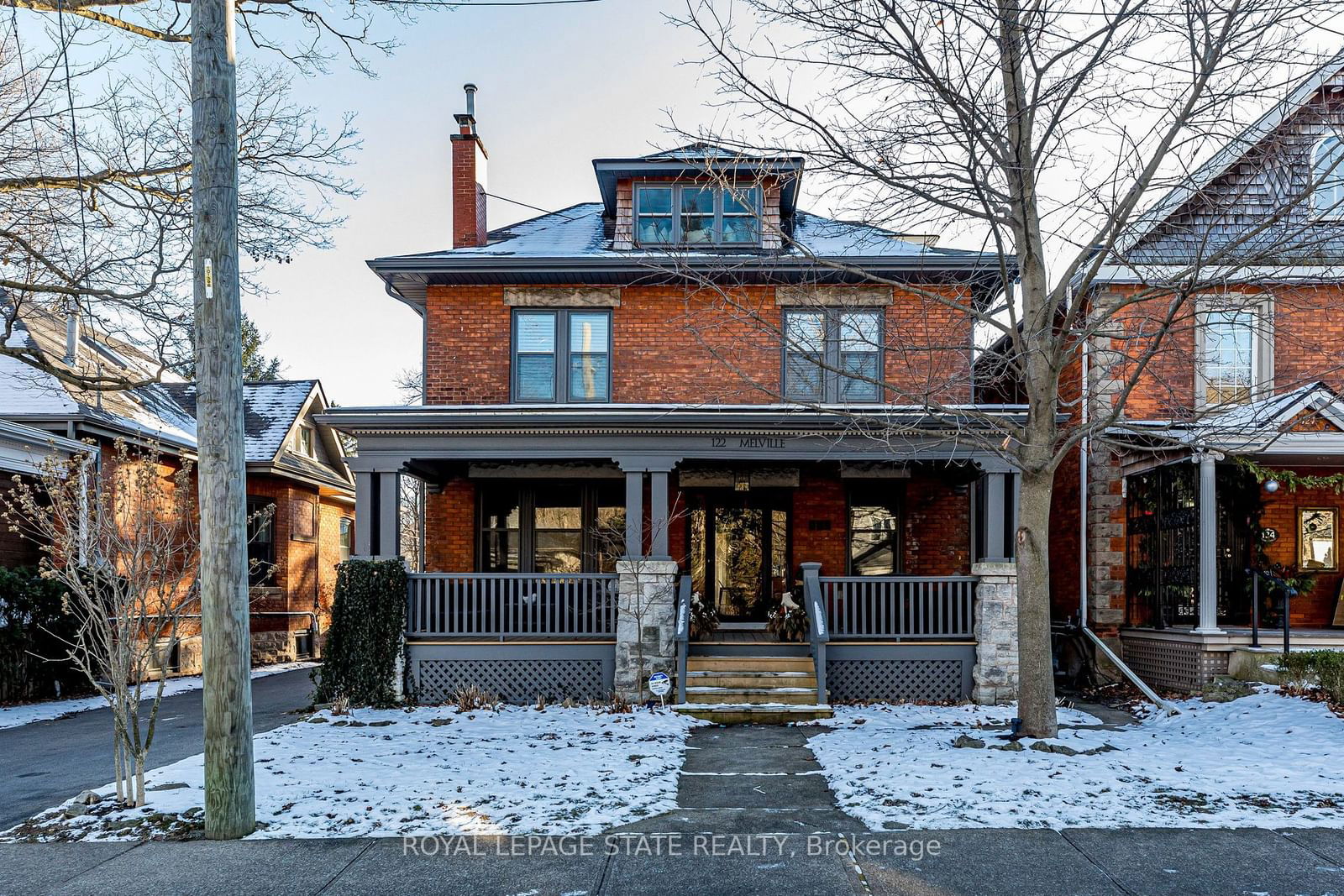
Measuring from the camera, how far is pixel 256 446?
1977 centimetres

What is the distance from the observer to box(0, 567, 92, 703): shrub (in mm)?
13211

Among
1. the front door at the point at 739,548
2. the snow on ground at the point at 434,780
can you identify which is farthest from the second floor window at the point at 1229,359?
the snow on ground at the point at 434,780

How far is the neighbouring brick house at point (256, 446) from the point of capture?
15.5m

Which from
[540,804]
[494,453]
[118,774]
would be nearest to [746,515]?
[494,453]

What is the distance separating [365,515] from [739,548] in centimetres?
594

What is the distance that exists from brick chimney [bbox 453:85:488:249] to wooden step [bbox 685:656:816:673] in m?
7.67

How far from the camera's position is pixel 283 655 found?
21.0 metres

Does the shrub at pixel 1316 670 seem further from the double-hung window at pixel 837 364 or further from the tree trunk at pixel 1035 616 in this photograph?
the double-hung window at pixel 837 364

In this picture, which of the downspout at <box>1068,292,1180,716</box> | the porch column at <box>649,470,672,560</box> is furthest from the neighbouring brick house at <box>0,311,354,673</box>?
the downspout at <box>1068,292,1180,716</box>

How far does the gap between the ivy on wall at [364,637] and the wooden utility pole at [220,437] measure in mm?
5726

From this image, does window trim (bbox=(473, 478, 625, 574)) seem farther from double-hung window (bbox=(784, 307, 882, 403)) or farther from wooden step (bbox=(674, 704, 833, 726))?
wooden step (bbox=(674, 704, 833, 726))

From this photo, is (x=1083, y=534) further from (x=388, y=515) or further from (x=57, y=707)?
(x=57, y=707)

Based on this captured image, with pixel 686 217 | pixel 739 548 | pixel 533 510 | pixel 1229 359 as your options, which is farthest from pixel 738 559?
pixel 1229 359

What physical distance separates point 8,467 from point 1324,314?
793 inches
